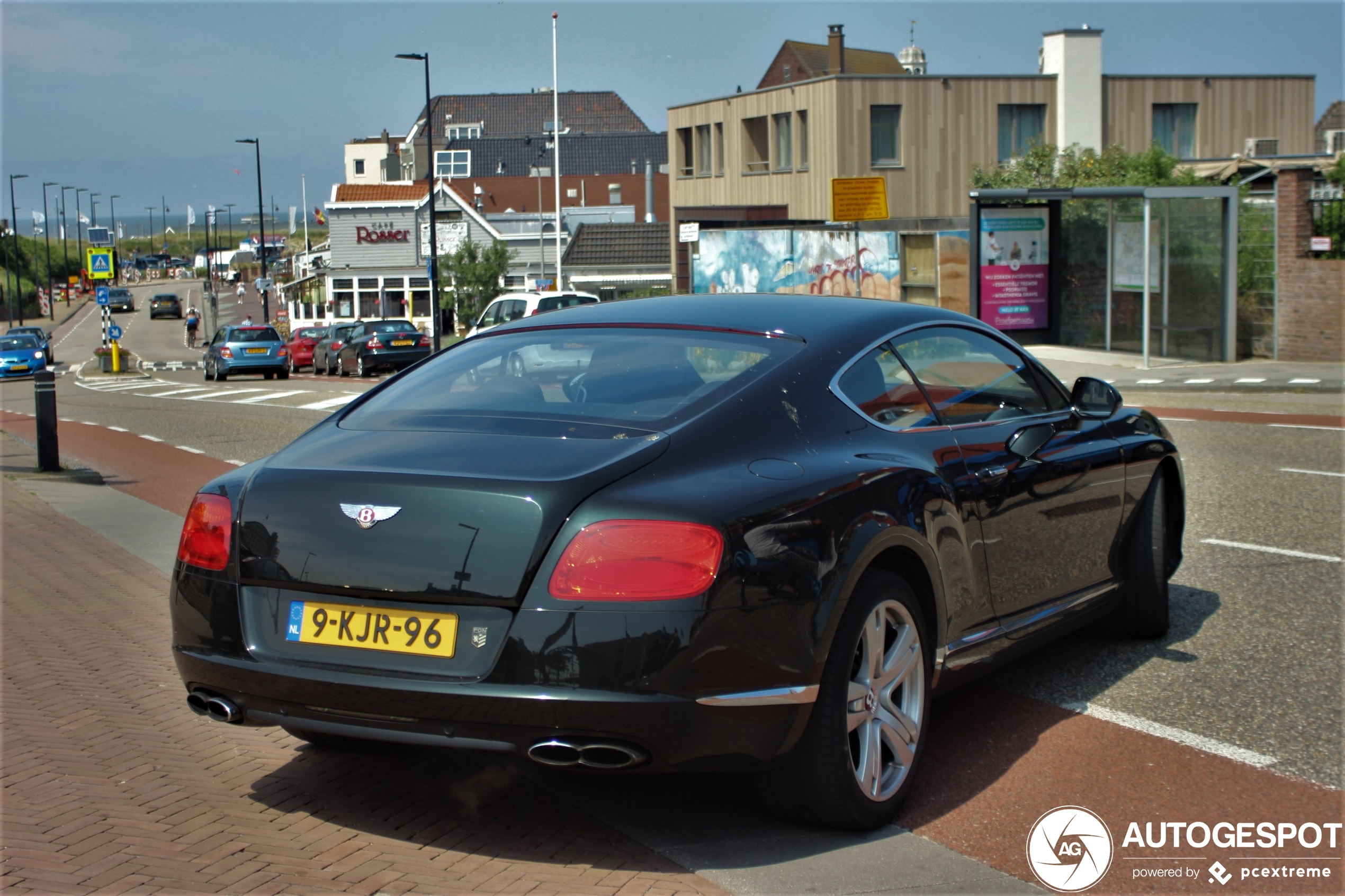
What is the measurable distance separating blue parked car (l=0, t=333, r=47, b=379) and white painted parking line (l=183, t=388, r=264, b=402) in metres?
19.4

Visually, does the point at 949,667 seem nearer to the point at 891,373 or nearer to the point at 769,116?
the point at 891,373

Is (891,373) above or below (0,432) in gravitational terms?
above

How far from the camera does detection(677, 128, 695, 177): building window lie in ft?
171

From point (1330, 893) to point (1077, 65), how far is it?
4433 cm

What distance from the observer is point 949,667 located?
4.15m

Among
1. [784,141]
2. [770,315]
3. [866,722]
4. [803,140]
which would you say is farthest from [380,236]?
[866,722]

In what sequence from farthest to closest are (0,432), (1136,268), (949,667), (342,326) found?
1. (342,326)
2. (1136,268)
3. (0,432)
4. (949,667)

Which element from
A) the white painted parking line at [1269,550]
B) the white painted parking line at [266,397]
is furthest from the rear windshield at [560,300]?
the white painted parking line at [1269,550]

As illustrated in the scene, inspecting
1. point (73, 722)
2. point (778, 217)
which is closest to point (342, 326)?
point (778, 217)

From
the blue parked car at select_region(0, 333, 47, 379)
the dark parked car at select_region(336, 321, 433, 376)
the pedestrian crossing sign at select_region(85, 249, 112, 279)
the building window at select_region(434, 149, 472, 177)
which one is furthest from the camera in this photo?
the building window at select_region(434, 149, 472, 177)

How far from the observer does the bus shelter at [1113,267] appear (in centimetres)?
2228

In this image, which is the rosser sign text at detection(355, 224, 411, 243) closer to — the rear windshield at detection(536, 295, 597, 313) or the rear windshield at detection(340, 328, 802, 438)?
the rear windshield at detection(536, 295, 597, 313)

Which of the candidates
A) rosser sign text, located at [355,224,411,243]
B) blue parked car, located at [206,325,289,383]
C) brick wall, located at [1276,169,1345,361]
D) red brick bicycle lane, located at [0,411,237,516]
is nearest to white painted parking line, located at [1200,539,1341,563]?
red brick bicycle lane, located at [0,411,237,516]

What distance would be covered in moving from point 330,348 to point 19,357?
13317 mm
